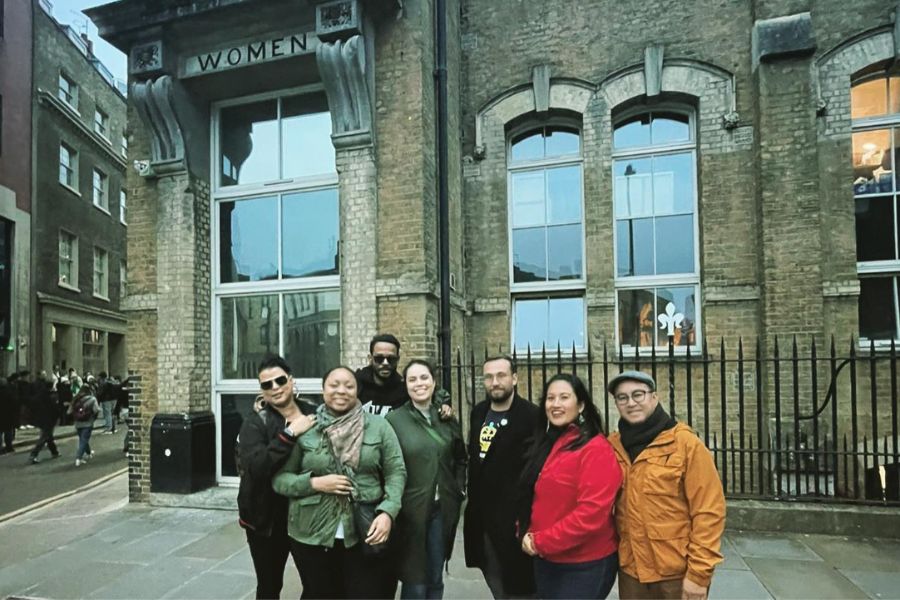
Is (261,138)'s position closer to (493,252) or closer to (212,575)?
(493,252)

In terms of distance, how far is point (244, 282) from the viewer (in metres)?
7.04

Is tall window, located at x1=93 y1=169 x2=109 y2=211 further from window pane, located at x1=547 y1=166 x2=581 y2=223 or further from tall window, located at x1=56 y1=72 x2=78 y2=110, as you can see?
window pane, located at x1=547 y1=166 x2=581 y2=223

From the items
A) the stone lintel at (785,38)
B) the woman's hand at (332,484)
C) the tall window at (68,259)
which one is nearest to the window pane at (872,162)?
the stone lintel at (785,38)

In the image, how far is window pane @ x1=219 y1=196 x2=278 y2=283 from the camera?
6.97 meters

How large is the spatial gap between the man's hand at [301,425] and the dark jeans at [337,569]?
22.7 inches

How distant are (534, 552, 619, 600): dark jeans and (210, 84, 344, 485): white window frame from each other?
14.7 feet

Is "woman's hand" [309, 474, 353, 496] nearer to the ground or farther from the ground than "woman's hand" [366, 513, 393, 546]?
farther from the ground

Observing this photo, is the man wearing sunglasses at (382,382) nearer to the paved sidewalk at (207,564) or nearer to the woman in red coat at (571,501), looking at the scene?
the woman in red coat at (571,501)

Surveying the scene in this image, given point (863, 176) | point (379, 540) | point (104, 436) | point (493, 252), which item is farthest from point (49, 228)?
point (863, 176)

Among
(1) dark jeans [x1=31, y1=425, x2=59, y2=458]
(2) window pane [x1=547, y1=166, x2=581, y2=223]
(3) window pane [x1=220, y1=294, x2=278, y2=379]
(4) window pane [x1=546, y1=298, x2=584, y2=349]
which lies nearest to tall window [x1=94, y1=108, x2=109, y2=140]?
(1) dark jeans [x1=31, y1=425, x2=59, y2=458]

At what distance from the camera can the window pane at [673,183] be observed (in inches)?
275

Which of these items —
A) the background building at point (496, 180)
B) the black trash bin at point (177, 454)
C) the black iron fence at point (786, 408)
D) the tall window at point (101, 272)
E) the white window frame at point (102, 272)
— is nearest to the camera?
the black iron fence at point (786, 408)

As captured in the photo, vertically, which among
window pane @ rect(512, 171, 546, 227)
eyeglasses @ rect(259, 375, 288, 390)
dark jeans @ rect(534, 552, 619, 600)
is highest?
window pane @ rect(512, 171, 546, 227)

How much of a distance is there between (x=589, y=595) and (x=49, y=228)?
70.9 feet
